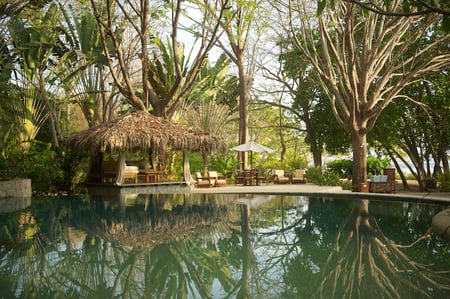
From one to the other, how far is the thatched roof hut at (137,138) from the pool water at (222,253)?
4.02 metres

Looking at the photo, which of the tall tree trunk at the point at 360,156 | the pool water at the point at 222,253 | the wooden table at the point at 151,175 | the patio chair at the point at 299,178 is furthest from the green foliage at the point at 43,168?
the tall tree trunk at the point at 360,156

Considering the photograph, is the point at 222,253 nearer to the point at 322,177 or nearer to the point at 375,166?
the point at 322,177

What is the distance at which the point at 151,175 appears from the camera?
19.1 m

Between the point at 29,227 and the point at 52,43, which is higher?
the point at 52,43

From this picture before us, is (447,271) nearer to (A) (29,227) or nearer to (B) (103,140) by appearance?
(A) (29,227)

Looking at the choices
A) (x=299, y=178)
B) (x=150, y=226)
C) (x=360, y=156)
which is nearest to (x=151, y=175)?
(x=299, y=178)

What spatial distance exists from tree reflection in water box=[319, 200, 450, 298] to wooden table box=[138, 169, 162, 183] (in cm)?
1121

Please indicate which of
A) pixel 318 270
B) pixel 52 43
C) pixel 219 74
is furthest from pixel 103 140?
pixel 318 270

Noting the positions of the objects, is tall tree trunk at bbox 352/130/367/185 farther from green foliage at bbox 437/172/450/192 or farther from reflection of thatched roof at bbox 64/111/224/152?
reflection of thatched roof at bbox 64/111/224/152

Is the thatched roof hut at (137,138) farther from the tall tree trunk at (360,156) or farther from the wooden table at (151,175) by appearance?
the tall tree trunk at (360,156)

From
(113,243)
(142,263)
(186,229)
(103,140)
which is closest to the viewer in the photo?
(142,263)

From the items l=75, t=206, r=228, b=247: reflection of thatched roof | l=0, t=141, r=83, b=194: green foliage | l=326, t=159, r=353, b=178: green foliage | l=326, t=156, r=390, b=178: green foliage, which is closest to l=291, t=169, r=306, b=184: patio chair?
l=326, t=156, r=390, b=178: green foliage

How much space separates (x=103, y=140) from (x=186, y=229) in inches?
310

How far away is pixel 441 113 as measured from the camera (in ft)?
60.9
